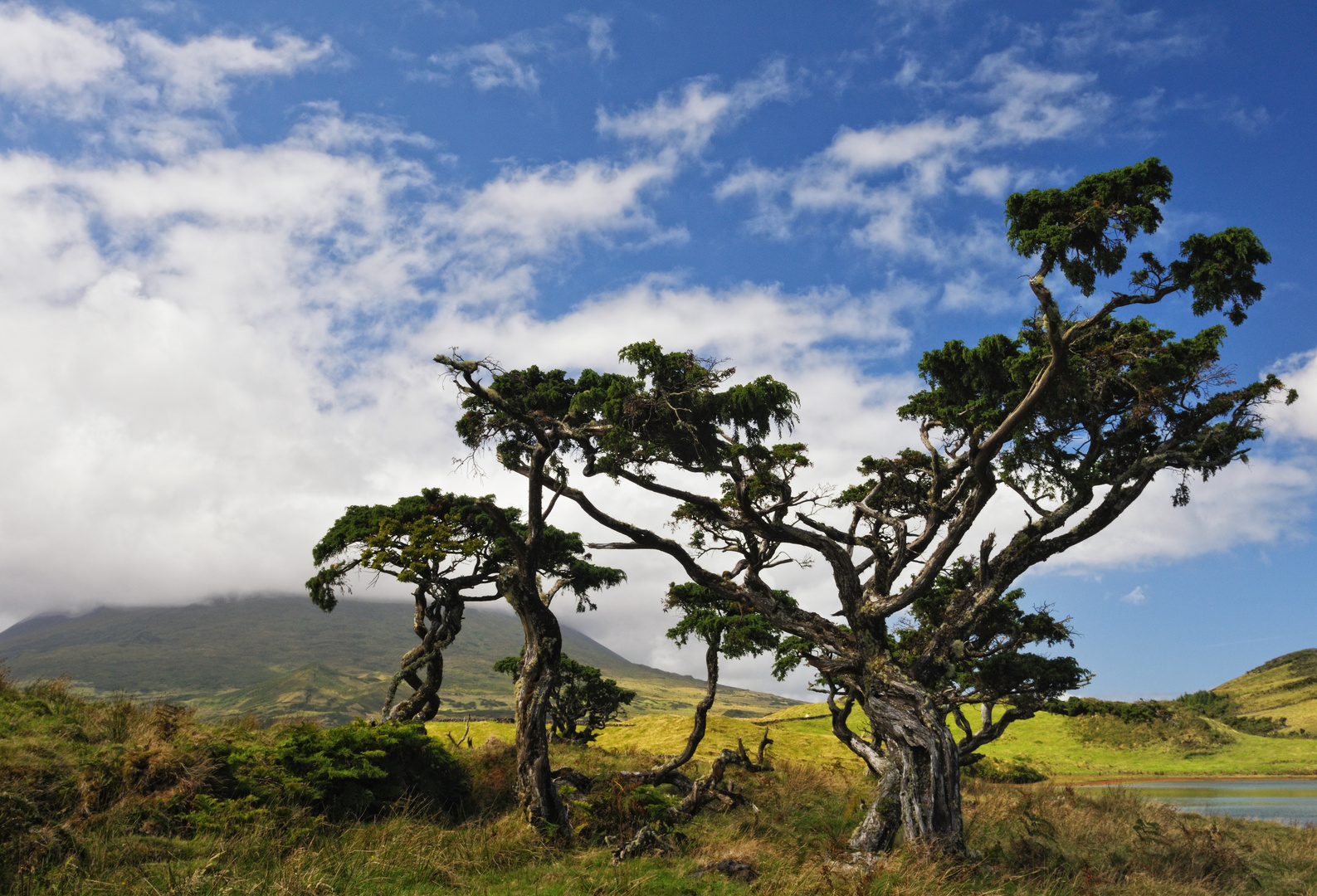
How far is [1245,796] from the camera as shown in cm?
3591

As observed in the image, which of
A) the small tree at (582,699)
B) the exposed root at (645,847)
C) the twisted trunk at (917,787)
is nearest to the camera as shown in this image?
the exposed root at (645,847)

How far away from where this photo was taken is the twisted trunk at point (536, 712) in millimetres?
12062

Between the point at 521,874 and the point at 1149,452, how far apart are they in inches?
647

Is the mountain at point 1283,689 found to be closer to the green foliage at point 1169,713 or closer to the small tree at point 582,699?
the green foliage at point 1169,713

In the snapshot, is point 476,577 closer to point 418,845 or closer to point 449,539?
point 449,539

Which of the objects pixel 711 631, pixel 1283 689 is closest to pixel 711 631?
pixel 711 631

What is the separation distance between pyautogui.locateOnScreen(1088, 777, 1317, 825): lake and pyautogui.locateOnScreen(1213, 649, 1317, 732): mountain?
84.8 feet

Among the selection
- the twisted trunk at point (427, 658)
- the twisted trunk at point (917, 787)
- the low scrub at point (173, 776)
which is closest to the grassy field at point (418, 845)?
the low scrub at point (173, 776)

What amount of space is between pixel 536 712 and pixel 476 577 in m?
11.5

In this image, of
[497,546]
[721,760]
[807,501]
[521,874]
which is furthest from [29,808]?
[497,546]

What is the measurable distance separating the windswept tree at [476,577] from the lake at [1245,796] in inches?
1000

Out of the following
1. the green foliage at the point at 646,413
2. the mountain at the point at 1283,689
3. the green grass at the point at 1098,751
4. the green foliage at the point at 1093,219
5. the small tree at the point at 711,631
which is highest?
the green foliage at the point at 1093,219

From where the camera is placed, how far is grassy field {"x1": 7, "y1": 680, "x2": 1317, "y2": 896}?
7668 mm

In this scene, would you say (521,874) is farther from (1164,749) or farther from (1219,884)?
(1164,749)
